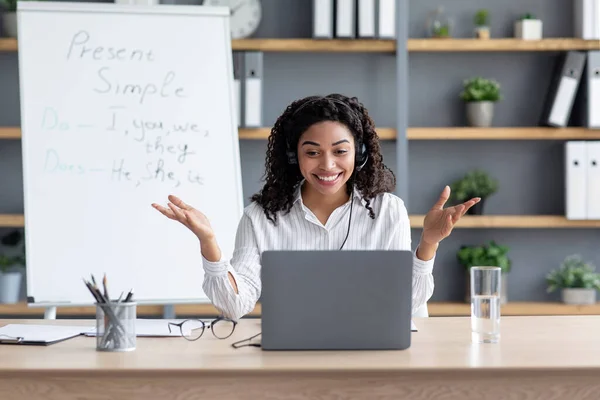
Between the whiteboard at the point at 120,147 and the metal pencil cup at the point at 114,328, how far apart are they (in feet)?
3.98

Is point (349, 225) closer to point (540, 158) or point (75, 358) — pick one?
point (75, 358)

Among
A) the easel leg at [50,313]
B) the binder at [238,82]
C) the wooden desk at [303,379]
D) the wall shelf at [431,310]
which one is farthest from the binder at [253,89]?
the wooden desk at [303,379]

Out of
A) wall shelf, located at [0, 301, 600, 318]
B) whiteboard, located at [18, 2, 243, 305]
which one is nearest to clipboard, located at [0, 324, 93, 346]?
whiteboard, located at [18, 2, 243, 305]

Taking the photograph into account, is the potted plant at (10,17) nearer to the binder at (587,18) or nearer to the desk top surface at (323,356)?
the desk top surface at (323,356)

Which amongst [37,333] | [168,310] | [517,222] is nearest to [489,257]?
[517,222]

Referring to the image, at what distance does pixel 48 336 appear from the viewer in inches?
62.7

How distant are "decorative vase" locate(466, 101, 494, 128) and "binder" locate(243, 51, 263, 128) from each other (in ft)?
3.00

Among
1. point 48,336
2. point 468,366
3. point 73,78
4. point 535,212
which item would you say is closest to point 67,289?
point 73,78

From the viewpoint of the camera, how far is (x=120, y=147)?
106 inches

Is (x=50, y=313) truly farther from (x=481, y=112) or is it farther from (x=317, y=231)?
(x=481, y=112)

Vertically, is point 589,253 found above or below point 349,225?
below

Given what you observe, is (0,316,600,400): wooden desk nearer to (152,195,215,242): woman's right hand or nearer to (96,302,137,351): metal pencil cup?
(96,302,137,351): metal pencil cup

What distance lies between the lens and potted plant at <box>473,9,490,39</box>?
134 inches

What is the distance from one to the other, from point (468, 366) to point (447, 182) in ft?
7.59
